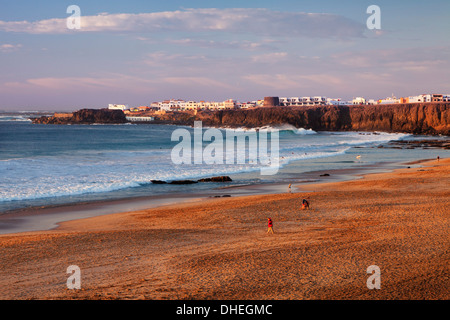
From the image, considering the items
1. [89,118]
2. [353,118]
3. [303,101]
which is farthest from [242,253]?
[303,101]

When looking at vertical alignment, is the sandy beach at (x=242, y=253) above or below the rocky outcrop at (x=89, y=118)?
below

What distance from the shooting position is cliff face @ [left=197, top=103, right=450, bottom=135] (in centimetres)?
8912

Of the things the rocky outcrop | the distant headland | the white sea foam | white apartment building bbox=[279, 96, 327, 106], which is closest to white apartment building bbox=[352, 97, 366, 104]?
white apartment building bbox=[279, 96, 327, 106]

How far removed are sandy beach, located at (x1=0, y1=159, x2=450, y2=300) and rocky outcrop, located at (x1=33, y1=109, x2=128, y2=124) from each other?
14877cm

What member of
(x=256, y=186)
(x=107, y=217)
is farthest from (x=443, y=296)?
(x=256, y=186)

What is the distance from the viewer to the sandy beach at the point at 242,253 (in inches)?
316

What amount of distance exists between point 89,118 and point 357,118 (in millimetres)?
98331

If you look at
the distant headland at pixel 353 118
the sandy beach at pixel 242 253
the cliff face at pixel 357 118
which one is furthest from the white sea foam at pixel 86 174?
the distant headland at pixel 353 118

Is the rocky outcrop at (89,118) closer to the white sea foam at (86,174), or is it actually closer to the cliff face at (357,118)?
the cliff face at (357,118)

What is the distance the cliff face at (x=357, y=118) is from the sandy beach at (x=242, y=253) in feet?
244

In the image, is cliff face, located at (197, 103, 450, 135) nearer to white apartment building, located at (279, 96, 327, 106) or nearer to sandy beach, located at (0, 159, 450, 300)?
white apartment building, located at (279, 96, 327, 106)

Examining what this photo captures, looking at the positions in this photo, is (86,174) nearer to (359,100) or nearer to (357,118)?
(357,118)

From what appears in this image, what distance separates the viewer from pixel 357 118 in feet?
339
